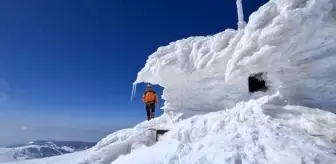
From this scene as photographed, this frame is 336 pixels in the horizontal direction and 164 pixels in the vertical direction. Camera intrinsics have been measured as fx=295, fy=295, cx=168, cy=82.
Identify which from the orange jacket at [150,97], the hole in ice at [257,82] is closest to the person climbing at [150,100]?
the orange jacket at [150,97]

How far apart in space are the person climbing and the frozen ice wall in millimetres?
→ 3157

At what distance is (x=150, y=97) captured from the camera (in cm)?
1672

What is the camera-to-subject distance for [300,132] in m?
8.59

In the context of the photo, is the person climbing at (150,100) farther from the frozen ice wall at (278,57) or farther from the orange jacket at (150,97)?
the frozen ice wall at (278,57)

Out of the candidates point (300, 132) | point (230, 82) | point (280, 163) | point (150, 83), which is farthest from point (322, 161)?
point (150, 83)

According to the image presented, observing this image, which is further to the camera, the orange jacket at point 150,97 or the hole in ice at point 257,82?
the orange jacket at point 150,97

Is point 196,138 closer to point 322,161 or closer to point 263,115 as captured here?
point 263,115

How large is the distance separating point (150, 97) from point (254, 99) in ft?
21.5

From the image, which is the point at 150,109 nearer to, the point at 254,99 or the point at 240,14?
the point at 254,99

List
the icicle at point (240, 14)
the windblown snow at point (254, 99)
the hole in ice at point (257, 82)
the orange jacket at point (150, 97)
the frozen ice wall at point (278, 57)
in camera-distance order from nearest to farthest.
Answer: the windblown snow at point (254, 99), the frozen ice wall at point (278, 57), the hole in ice at point (257, 82), the icicle at point (240, 14), the orange jacket at point (150, 97)

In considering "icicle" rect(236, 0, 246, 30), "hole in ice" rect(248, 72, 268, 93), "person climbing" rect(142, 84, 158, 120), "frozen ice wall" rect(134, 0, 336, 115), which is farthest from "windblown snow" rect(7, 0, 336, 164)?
"person climbing" rect(142, 84, 158, 120)

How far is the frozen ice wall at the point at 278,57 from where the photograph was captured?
10734 mm

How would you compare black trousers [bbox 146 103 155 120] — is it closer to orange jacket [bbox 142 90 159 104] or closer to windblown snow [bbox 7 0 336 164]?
orange jacket [bbox 142 90 159 104]

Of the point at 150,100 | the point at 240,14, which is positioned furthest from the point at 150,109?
the point at 240,14
